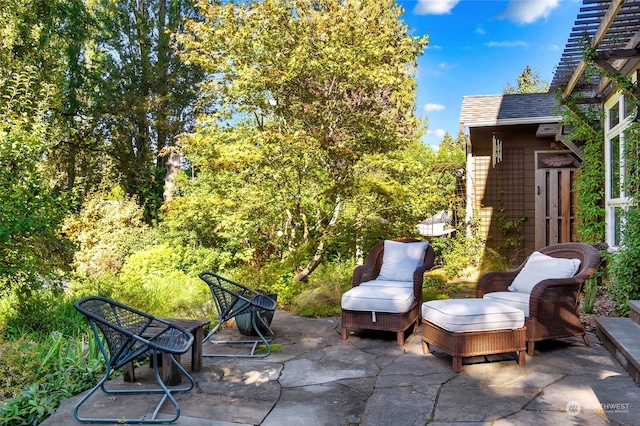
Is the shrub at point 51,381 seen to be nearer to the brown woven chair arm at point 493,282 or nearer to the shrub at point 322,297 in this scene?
the shrub at point 322,297

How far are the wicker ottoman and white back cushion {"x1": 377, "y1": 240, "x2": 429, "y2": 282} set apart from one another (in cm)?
142

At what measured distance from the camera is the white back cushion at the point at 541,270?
4.60 m

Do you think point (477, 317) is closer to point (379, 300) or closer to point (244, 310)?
point (379, 300)

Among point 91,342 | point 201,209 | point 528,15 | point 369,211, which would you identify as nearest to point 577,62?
point 369,211

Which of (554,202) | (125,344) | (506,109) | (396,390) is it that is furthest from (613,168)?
(125,344)

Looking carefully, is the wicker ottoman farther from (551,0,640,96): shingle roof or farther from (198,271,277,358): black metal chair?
(551,0,640,96): shingle roof

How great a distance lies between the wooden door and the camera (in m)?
9.51

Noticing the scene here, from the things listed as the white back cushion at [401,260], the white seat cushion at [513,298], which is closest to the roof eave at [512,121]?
the white back cushion at [401,260]

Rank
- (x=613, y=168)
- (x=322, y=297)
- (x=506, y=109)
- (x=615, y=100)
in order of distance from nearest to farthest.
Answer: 1. (x=615, y=100)
2. (x=322, y=297)
3. (x=613, y=168)
4. (x=506, y=109)

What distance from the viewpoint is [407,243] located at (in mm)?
5711

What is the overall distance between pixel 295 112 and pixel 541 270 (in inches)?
161

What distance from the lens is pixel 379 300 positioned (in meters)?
4.71

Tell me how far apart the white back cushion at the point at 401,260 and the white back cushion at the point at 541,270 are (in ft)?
3.29

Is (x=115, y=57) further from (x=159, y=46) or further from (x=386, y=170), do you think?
(x=386, y=170)
